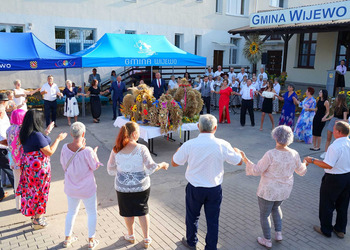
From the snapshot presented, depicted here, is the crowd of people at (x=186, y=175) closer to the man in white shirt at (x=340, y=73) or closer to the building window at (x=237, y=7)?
the man in white shirt at (x=340, y=73)

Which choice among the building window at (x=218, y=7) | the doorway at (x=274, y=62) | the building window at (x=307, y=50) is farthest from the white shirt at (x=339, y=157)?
the building window at (x=218, y=7)

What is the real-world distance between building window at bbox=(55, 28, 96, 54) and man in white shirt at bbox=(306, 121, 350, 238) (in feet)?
52.8

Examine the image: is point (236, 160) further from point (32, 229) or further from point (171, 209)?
point (32, 229)

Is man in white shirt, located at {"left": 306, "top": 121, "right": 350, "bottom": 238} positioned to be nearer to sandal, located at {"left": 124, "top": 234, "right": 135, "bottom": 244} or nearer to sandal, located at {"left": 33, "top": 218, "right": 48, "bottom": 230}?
sandal, located at {"left": 124, "top": 234, "right": 135, "bottom": 244}

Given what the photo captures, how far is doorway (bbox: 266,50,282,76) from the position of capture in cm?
2283

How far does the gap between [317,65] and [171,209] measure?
56.7 feet

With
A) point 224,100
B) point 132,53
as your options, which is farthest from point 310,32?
point 132,53

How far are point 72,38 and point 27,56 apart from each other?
747 cm

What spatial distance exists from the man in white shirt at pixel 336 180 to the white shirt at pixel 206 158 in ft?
4.16

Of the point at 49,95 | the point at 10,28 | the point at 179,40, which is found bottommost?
the point at 49,95

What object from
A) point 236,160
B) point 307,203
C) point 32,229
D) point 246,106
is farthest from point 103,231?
point 246,106

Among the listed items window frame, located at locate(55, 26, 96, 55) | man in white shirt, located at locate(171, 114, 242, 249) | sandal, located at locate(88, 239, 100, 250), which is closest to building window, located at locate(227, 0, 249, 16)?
window frame, located at locate(55, 26, 96, 55)

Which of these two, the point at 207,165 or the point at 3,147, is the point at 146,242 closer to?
the point at 207,165

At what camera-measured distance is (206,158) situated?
3504 mm
